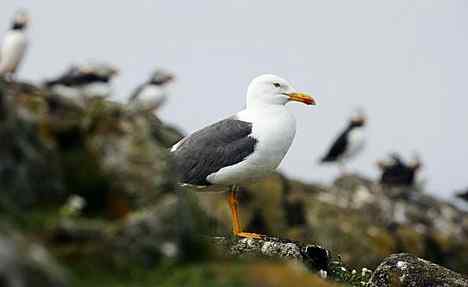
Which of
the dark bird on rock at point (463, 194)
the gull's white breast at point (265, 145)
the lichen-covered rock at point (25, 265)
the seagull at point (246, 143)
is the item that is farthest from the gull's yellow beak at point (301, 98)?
the dark bird on rock at point (463, 194)

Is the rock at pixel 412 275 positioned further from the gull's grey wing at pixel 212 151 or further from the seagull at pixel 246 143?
the gull's grey wing at pixel 212 151

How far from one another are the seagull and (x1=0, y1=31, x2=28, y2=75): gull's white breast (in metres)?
2.92

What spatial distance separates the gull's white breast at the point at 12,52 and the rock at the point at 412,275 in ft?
21.7

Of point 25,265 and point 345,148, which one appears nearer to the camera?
point 25,265

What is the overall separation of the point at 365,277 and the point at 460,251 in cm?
2323

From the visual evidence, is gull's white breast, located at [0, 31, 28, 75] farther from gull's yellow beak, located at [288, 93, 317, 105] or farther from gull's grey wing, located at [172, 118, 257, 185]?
gull's yellow beak, located at [288, 93, 317, 105]

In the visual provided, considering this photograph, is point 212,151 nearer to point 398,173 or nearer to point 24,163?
point 24,163

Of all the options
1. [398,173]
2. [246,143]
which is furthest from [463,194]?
[246,143]

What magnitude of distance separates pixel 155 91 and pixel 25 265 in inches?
644

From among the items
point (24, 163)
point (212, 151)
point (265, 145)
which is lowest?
point (212, 151)

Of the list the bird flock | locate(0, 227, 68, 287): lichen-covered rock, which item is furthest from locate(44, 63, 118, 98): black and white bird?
locate(0, 227, 68, 287): lichen-covered rock

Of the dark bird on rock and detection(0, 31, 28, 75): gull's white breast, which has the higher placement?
detection(0, 31, 28, 75): gull's white breast

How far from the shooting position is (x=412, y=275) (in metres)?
14.8

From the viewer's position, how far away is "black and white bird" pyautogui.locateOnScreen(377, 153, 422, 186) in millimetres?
42500
